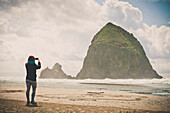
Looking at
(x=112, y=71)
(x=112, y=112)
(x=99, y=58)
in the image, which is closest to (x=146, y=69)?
(x=112, y=71)

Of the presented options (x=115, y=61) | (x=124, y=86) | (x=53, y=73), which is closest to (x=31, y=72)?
(x=124, y=86)

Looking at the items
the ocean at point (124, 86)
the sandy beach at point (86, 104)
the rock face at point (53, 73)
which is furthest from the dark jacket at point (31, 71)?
the rock face at point (53, 73)

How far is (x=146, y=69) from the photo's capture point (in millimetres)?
95312

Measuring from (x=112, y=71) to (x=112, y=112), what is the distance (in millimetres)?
84046

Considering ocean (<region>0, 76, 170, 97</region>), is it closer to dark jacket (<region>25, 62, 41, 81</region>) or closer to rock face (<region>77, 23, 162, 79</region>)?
dark jacket (<region>25, 62, 41, 81</region>)

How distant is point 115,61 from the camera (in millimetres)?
94125

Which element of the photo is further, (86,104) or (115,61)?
(115,61)

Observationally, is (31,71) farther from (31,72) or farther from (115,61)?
(115,61)

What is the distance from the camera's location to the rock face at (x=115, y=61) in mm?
91250

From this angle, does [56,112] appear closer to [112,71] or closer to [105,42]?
[112,71]

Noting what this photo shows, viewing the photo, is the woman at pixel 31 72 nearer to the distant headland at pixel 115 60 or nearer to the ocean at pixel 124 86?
the ocean at pixel 124 86

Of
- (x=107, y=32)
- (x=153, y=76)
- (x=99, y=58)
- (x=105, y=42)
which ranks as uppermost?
(x=107, y=32)

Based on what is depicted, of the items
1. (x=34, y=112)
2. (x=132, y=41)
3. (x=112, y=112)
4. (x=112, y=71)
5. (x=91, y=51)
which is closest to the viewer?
(x=34, y=112)

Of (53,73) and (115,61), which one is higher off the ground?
(115,61)
